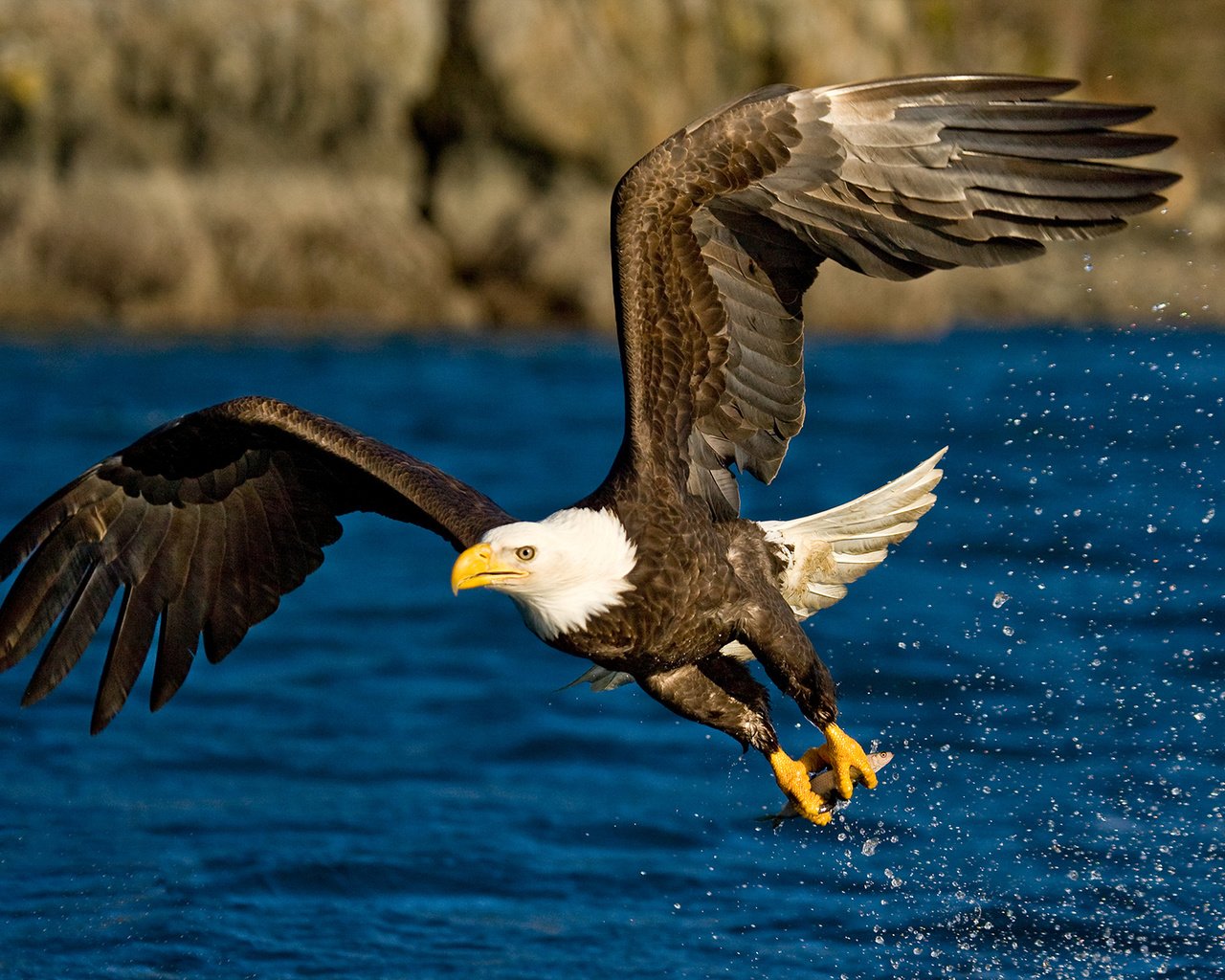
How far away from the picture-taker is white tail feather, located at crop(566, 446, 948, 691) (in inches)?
229

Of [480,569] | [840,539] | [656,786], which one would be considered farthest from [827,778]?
[656,786]

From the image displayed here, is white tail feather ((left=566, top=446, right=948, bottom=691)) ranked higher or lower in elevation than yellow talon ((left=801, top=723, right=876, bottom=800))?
higher

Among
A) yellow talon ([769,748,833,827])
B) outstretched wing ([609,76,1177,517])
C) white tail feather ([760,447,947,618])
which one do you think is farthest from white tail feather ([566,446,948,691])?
outstretched wing ([609,76,1177,517])

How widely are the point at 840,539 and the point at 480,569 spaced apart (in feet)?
4.98

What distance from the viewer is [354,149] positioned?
24.3 metres

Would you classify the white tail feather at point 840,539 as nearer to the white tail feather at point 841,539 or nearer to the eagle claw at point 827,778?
the white tail feather at point 841,539

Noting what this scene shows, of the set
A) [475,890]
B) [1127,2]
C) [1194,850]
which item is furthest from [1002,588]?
[1127,2]

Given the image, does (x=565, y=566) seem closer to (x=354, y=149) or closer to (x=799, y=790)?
(x=799, y=790)

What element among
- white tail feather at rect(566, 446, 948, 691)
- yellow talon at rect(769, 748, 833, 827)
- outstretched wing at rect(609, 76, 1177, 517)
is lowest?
yellow talon at rect(769, 748, 833, 827)

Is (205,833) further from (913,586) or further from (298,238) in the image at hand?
(298,238)

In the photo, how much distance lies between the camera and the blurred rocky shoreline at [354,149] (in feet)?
74.5

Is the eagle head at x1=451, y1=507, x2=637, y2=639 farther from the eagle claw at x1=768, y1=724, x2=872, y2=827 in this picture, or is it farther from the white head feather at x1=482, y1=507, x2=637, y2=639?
the eagle claw at x1=768, y1=724, x2=872, y2=827

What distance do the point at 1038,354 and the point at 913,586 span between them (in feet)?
45.8

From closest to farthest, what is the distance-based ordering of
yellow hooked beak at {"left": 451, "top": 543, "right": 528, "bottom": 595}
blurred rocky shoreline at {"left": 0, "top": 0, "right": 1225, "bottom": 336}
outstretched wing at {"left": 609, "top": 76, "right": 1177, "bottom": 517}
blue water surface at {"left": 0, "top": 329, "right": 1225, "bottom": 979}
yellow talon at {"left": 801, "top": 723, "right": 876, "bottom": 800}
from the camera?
yellow hooked beak at {"left": 451, "top": 543, "right": 528, "bottom": 595} < outstretched wing at {"left": 609, "top": 76, "right": 1177, "bottom": 517} < yellow talon at {"left": 801, "top": 723, "right": 876, "bottom": 800} < blue water surface at {"left": 0, "top": 329, "right": 1225, "bottom": 979} < blurred rocky shoreline at {"left": 0, "top": 0, "right": 1225, "bottom": 336}
